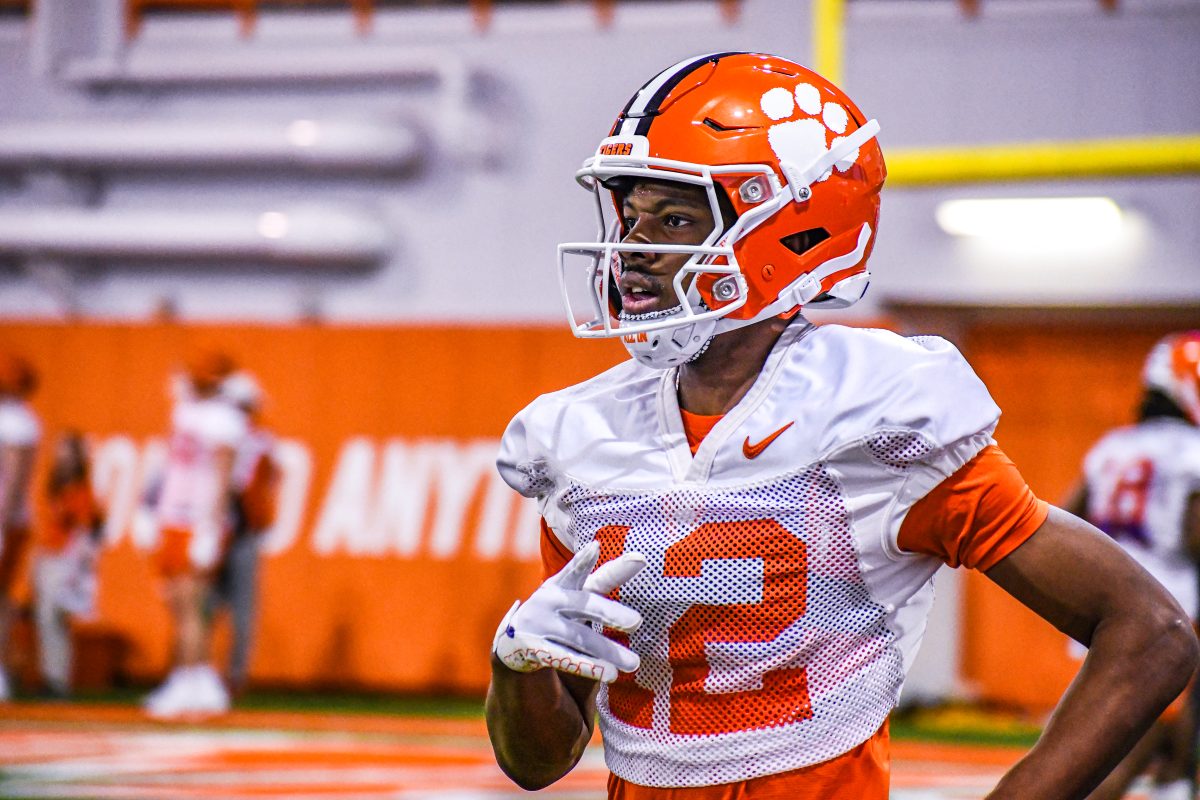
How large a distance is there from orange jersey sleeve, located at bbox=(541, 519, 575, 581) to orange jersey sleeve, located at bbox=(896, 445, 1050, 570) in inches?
15.6

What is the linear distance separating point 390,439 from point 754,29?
9.18 ft

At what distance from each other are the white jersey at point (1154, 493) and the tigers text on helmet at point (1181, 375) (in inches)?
2.1

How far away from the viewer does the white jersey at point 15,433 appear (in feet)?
21.3

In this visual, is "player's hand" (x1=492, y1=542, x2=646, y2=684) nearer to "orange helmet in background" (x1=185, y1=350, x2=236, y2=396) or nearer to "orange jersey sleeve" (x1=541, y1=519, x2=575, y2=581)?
"orange jersey sleeve" (x1=541, y1=519, x2=575, y2=581)

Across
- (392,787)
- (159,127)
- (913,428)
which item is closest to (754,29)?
(159,127)

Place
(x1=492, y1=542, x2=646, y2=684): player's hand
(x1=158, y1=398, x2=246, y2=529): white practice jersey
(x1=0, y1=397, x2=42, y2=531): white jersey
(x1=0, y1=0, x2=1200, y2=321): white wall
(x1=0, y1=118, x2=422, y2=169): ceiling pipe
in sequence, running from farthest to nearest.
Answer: (x1=0, y1=118, x2=422, y2=169): ceiling pipe, (x1=0, y1=0, x2=1200, y2=321): white wall, (x1=0, y1=397, x2=42, y2=531): white jersey, (x1=158, y1=398, x2=246, y2=529): white practice jersey, (x1=492, y1=542, x2=646, y2=684): player's hand

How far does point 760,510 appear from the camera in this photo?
1416 millimetres

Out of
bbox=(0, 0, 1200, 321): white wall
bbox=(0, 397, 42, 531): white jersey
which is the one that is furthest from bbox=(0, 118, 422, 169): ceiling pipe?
bbox=(0, 397, 42, 531): white jersey

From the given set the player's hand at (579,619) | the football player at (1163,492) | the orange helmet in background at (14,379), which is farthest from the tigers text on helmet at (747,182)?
the orange helmet in background at (14,379)

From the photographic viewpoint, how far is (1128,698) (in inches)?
51.4

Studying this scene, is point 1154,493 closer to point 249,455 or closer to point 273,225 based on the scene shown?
point 249,455

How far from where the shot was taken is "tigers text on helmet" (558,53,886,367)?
1507 mm

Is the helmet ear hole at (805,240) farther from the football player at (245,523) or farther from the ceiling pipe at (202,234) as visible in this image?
the ceiling pipe at (202,234)

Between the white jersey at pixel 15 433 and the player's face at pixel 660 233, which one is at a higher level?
the player's face at pixel 660 233
